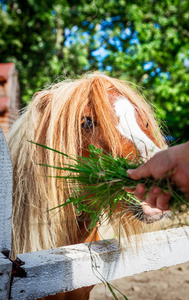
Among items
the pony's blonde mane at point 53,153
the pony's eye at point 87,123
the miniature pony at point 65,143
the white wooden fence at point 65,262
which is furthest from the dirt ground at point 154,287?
the pony's eye at point 87,123

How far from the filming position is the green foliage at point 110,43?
18.4 ft

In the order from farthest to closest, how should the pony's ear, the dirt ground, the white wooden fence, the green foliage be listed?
1. the green foliage
2. the dirt ground
3. the pony's ear
4. the white wooden fence

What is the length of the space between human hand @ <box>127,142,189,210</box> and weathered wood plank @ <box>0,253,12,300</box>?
0.42 metres

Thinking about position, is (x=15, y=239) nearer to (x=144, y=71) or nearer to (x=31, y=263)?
(x=31, y=263)

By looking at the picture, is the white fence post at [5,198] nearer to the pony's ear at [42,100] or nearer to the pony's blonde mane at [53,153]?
the pony's blonde mane at [53,153]

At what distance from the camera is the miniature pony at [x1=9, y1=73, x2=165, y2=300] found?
1.25m

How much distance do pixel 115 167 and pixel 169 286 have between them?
92.3 inches

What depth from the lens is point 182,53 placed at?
19.2ft

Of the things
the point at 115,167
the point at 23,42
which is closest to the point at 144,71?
the point at 23,42

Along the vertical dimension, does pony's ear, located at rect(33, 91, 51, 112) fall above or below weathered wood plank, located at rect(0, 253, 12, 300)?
above

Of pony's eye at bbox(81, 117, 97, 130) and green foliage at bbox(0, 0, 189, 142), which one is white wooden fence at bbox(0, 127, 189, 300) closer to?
pony's eye at bbox(81, 117, 97, 130)

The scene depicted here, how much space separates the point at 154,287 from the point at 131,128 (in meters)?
2.12

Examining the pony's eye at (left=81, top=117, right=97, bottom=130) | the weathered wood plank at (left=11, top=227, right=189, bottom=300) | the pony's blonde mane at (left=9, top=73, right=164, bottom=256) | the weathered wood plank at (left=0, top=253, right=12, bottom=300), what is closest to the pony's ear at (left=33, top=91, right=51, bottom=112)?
the pony's blonde mane at (left=9, top=73, right=164, bottom=256)

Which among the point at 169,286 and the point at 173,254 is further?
the point at 169,286
